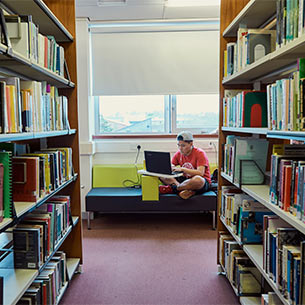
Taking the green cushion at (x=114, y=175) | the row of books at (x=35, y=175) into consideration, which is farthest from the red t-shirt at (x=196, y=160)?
the row of books at (x=35, y=175)

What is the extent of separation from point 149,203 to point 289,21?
103 inches

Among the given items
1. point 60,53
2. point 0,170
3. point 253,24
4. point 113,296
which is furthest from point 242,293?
point 60,53

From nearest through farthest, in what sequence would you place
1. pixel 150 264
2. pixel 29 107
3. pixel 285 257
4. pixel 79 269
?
pixel 285 257
pixel 29 107
pixel 79 269
pixel 150 264

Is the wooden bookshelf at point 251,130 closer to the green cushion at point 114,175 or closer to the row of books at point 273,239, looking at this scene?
the row of books at point 273,239

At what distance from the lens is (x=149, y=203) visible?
3.50 m

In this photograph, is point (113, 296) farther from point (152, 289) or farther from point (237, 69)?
point (237, 69)

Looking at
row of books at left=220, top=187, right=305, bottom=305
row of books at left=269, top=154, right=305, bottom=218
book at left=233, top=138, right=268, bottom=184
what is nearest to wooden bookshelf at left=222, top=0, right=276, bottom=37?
book at left=233, top=138, right=268, bottom=184

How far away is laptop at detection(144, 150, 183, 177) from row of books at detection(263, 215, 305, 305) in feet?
6.34

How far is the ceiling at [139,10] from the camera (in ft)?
11.0

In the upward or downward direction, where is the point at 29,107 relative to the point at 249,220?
upward

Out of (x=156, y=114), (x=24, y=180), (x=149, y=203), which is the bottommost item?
(x=149, y=203)

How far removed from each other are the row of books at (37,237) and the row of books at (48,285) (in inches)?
6.0

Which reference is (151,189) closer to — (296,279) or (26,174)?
(26,174)

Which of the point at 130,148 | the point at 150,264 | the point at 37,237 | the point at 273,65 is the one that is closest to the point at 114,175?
the point at 130,148
